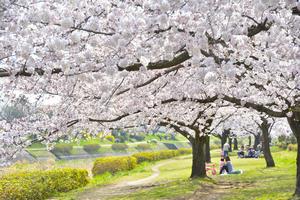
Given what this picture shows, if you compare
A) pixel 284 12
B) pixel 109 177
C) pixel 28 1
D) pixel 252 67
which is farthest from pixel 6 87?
pixel 109 177

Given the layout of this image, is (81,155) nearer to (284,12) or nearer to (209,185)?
(209,185)

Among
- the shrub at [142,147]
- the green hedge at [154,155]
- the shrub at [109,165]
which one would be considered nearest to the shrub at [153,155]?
the green hedge at [154,155]

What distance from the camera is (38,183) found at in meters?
17.1

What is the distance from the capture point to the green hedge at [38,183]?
1496 cm

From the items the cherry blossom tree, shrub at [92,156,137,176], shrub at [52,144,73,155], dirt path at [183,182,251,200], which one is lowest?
dirt path at [183,182,251,200]

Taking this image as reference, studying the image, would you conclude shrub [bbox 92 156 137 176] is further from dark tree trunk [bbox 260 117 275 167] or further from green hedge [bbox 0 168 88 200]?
dark tree trunk [bbox 260 117 275 167]

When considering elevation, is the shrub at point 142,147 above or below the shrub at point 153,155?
above

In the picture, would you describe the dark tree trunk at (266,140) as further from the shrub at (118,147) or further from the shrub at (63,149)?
the shrub at (118,147)

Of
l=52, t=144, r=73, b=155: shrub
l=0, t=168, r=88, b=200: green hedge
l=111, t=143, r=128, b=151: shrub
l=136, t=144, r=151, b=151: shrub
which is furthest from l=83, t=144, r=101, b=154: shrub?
l=0, t=168, r=88, b=200: green hedge

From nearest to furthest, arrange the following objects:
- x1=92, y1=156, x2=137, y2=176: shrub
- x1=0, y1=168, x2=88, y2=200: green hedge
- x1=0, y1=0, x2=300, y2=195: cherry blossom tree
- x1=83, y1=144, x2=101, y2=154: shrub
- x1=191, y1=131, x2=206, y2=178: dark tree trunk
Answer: x1=0, y1=0, x2=300, y2=195: cherry blossom tree < x1=0, y1=168, x2=88, y2=200: green hedge < x1=191, y1=131, x2=206, y2=178: dark tree trunk < x1=92, y1=156, x2=137, y2=176: shrub < x1=83, y1=144, x2=101, y2=154: shrub

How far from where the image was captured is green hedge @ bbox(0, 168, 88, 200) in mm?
14961

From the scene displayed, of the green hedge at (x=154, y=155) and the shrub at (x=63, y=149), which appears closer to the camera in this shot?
the green hedge at (x=154, y=155)

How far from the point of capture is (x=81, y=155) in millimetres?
52000

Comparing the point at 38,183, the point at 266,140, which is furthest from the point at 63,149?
the point at 38,183
